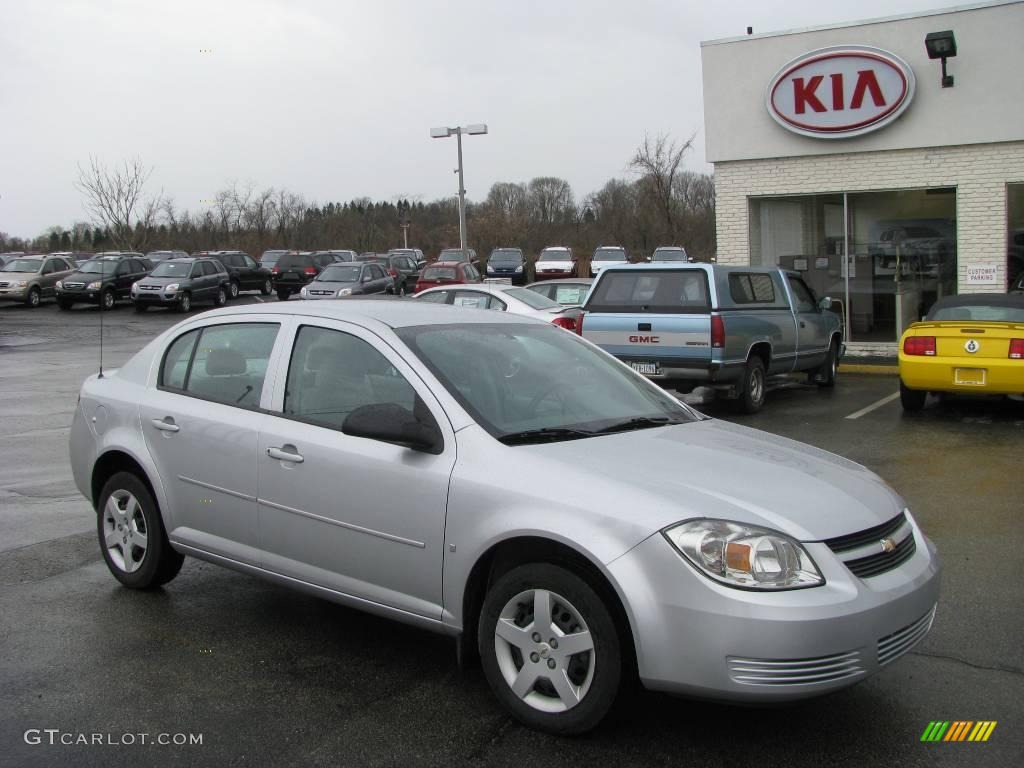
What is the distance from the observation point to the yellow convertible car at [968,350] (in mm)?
10766

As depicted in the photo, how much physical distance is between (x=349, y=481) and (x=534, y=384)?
0.96 m

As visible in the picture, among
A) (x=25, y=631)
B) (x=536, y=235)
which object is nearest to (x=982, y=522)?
(x=25, y=631)

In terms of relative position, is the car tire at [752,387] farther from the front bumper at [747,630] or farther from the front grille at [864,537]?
the front bumper at [747,630]

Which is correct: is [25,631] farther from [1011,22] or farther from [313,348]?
[1011,22]

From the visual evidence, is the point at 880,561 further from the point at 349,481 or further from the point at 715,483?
the point at 349,481

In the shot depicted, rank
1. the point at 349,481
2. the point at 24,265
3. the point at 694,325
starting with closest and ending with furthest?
the point at 349,481, the point at 694,325, the point at 24,265

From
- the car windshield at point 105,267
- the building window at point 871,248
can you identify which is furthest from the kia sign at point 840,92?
the car windshield at point 105,267

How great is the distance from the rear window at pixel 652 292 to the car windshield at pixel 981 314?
272 cm

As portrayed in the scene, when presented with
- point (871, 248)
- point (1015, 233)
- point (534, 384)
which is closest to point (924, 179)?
point (871, 248)

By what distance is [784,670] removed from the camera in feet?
11.2

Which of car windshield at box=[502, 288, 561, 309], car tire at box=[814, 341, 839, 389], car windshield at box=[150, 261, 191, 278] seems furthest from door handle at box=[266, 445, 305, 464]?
car windshield at box=[150, 261, 191, 278]

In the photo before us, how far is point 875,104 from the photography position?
664 inches

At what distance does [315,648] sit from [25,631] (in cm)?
151

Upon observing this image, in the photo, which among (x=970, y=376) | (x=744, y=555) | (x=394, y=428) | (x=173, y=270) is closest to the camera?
(x=744, y=555)
